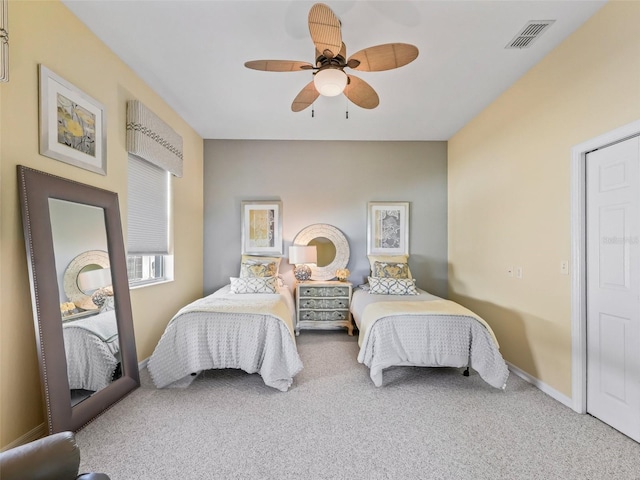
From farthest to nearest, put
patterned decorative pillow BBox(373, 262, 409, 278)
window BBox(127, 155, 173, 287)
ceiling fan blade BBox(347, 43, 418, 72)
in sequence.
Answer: patterned decorative pillow BBox(373, 262, 409, 278)
window BBox(127, 155, 173, 287)
ceiling fan blade BBox(347, 43, 418, 72)

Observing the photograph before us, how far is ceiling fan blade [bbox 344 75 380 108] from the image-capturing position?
247 centimetres

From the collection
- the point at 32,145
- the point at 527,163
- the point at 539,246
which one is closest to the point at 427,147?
the point at 527,163

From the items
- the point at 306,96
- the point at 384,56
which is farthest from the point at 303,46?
the point at 384,56

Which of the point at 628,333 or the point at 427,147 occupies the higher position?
the point at 427,147

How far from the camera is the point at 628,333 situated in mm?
2139

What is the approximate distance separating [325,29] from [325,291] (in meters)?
3.34

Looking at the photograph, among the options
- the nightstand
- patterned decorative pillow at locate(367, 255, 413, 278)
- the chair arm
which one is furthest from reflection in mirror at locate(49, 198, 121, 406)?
patterned decorative pillow at locate(367, 255, 413, 278)

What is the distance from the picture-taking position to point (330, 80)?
220 cm

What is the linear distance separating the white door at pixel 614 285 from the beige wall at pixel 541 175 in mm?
171

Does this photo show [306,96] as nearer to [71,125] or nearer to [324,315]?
[71,125]

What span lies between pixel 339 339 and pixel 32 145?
11.8 ft

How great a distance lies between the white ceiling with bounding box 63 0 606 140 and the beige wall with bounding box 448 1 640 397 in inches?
8.3

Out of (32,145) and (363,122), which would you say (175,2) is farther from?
(363,122)

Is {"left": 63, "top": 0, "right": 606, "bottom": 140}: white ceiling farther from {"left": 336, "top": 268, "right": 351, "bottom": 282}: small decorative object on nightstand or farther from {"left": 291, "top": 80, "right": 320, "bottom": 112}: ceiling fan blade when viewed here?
{"left": 336, "top": 268, "right": 351, "bottom": 282}: small decorative object on nightstand
